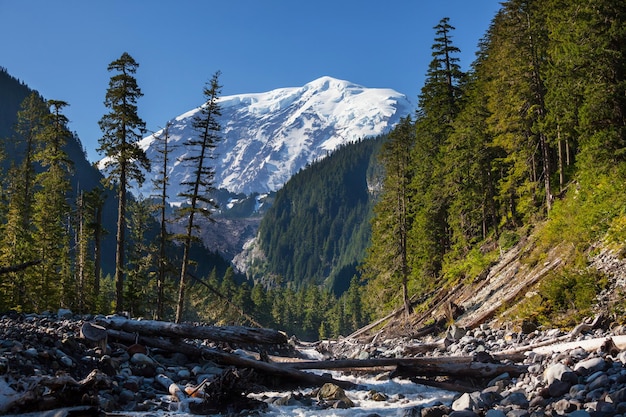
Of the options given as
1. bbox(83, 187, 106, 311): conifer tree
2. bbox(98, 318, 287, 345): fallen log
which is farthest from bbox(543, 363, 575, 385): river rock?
bbox(83, 187, 106, 311): conifer tree

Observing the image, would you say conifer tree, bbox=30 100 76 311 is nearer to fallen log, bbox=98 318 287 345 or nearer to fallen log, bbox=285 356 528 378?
fallen log, bbox=98 318 287 345

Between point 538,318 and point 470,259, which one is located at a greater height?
point 470,259

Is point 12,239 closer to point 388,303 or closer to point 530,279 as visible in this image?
point 388,303

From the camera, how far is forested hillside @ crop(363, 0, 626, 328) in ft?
56.6

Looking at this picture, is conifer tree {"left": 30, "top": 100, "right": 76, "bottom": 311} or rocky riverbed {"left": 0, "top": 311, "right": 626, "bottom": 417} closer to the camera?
rocky riverbed {"left": 0, "top": 311, "right": 626, "bottom": 417}

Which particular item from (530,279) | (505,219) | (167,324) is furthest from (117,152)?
(505,219)

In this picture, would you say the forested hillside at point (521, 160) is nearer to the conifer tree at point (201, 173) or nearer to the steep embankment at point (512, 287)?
the steep embankment at point (512, 287)

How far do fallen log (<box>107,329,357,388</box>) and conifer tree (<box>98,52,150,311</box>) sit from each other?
1227cm

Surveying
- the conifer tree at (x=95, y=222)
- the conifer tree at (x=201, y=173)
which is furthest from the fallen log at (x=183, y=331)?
the conifer tree at (x=95, y=222)

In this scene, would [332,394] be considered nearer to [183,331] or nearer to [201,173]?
[183,331]

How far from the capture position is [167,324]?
13500mm

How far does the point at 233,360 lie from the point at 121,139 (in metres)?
16.3

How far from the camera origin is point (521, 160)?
2573 centimetres

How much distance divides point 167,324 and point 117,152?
14.0m
